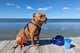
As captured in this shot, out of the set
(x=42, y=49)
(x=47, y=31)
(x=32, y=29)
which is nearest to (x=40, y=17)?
(x=32, y=29)

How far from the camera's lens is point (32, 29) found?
20.6 ft

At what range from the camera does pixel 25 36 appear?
6426mm

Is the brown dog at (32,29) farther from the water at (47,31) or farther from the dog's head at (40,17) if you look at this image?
the water at (47,31)

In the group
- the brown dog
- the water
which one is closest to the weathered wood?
the brown dog

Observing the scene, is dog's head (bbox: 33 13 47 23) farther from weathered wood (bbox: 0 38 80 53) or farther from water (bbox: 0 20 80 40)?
water (bbox: 0 20 80 40)

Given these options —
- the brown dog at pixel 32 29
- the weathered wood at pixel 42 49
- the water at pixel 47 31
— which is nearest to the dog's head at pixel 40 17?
the brown dog at pixel 32 29

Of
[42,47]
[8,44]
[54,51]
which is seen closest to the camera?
[54,51]

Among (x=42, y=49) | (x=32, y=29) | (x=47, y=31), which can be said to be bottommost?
(x=47, y=31)

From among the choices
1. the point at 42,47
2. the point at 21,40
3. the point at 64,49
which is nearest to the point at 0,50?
the point at 21,40

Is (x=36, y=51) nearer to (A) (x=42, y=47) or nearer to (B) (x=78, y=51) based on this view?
(A) (x=42, y=47)

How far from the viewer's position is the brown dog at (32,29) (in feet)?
20.2

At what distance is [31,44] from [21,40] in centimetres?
46

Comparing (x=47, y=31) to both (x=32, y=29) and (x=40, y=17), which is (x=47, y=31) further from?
(x=40, y=17)

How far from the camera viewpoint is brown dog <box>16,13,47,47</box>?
617 centimetres
